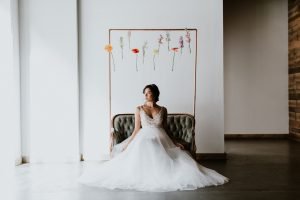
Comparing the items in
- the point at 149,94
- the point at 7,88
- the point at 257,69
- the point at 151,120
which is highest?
the point at 257,69

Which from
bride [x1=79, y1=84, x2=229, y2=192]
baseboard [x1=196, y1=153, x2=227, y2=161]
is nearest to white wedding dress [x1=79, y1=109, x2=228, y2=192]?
bride [x1=79, y1=84, x2=229, y2=192]

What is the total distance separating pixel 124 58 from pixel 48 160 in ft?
7.57

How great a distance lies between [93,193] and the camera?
4.85 m

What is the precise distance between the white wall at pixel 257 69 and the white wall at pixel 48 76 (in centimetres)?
488

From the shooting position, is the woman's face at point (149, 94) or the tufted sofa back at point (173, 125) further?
the tufted sofa back at point (173, 125)

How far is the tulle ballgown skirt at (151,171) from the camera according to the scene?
507 centimetres

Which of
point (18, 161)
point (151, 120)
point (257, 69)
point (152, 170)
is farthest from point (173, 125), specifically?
point (257, 69)

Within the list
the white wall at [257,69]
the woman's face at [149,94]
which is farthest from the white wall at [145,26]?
the white wall at [257,69]

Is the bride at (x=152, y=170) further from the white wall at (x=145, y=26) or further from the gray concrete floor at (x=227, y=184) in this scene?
the white wall at (x=145, y=26)

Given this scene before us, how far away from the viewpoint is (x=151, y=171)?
522 centimetres

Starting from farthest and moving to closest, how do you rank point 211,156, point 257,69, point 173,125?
point 257,69, point 211,156, point 173,125

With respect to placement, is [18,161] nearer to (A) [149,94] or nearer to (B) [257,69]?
(A) [149,94]

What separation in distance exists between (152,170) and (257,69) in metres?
6.47

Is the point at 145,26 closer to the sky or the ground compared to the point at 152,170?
closer to the sky
